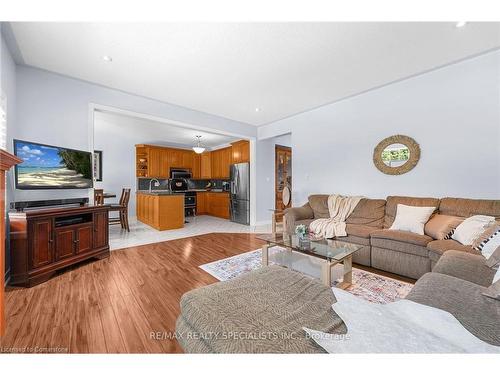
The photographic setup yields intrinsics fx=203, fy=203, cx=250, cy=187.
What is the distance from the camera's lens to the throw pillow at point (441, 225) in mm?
2246

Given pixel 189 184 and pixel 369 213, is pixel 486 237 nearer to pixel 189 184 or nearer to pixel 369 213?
pixel 369 213

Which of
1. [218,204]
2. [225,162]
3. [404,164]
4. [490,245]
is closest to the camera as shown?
[490,245]

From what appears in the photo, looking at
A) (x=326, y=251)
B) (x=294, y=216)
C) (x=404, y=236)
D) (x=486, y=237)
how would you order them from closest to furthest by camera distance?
(x=486, y=237), (x=326, y=251), (x=404, y=236), (x=294, y=216)

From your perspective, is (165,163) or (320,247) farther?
(165,163)

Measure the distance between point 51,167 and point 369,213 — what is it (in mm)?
4511

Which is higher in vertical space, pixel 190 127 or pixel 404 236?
pixel 190 127

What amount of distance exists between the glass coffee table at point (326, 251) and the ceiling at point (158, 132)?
3245mm

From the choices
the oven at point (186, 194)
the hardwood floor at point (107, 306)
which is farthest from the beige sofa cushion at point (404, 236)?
the oven at point (186, 194)

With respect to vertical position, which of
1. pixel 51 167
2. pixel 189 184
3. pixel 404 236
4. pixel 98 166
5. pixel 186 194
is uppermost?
pixel 98 166

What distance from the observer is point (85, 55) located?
243cm

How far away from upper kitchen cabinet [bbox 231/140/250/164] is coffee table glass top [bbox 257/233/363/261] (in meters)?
3.45

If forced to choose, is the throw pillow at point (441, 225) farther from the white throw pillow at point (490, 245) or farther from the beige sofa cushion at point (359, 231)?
Answer: the beige sofa cushion at point (359, 231)

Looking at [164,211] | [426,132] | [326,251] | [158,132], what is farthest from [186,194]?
[426,132]

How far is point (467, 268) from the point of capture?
1514 mm
